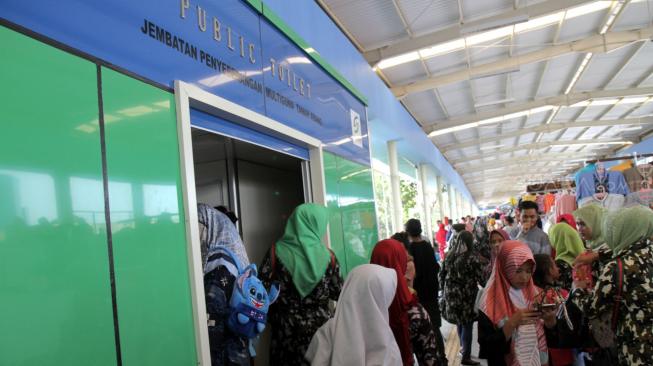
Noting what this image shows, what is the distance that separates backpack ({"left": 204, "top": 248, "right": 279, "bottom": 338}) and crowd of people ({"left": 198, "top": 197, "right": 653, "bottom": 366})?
0.05 meters

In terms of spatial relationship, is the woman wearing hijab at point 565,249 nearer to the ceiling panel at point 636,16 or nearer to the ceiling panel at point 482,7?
the ceiling panel at point 482,7

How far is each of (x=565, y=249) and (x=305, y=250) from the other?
2322mm

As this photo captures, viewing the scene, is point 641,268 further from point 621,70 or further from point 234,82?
point 621,70

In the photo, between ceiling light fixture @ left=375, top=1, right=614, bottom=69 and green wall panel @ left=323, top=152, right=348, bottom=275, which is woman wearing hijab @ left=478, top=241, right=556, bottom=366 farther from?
ceiling light fixture @ left=375, top=1, right=614, bottom=69

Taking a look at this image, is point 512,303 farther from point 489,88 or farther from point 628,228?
point 489,88

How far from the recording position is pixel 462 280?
4.43 metres

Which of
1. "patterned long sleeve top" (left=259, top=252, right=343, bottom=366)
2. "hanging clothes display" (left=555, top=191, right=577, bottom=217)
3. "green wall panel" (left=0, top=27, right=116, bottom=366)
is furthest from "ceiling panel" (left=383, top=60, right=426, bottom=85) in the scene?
"green wall panel" (left=0, top=27, right=116, bottom=366)

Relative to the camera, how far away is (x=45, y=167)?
3.84 feet

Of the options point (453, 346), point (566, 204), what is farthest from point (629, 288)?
point (566, 204)

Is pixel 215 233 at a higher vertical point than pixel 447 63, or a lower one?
lower

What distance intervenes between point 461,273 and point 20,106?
4.03 metres

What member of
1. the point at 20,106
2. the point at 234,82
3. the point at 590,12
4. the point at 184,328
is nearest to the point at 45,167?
the point at 20,106

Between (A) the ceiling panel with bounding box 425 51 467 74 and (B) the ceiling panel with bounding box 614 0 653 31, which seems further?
(A) the ceiling panel with bounding box 425 51 467 74

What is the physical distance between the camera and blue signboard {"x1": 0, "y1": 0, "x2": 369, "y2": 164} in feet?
4.39
